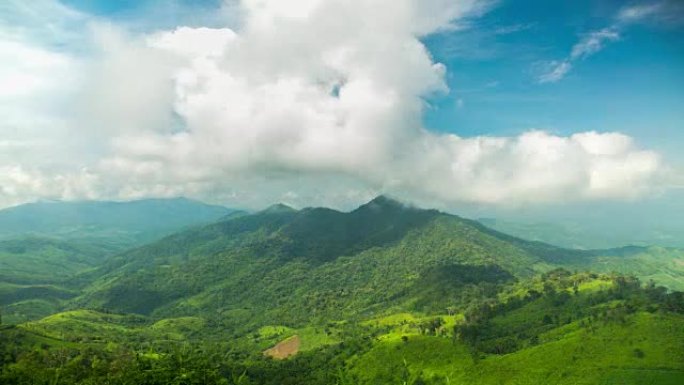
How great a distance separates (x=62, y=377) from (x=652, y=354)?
14038cm

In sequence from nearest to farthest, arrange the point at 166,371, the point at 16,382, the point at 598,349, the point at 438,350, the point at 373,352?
1. the point at 166,371
2. the point at 16,382
3. the point at 598,349
4. the point at 438,350
5. the point at 373,352

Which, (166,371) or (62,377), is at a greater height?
(166,371)

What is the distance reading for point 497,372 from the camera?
148m

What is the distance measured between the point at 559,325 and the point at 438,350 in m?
46.8

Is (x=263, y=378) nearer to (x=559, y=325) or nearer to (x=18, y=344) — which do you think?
(x=18, y=344)

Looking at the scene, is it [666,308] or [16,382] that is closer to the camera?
[16,382]

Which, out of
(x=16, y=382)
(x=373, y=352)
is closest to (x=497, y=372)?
(x=373, y=352)

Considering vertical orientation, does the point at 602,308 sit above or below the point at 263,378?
above

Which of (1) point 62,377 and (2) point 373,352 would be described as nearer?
(1) point 62,377

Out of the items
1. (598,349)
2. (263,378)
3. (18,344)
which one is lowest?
(263,378)

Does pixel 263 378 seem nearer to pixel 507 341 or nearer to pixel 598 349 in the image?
pixel 507 341

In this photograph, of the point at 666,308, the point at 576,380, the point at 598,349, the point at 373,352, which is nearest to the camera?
the point at 576,380

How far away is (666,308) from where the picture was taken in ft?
527

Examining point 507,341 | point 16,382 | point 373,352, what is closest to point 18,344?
point 16,382
